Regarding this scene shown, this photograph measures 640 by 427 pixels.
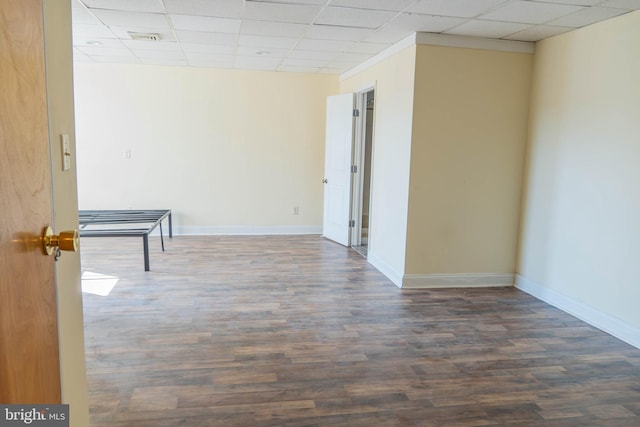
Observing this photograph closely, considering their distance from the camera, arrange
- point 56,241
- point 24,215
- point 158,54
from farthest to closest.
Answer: point 158,54 < point 56,241 < point 24,215

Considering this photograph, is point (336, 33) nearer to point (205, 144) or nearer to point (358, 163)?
point (358, 163)

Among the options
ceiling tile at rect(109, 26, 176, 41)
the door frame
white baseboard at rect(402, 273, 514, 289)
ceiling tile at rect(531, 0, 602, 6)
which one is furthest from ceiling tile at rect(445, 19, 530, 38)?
ceiling tile at rect(109, 26, 176, 41)

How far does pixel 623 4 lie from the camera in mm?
2848

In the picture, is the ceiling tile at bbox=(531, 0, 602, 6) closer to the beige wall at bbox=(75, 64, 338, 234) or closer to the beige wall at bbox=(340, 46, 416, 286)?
the beige wall at bbox=(340, 46, 416, 286)

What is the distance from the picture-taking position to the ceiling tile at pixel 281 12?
124 inches

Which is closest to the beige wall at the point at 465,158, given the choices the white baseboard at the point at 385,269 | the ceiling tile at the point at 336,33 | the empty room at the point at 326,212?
the empty room at the point at 326,212

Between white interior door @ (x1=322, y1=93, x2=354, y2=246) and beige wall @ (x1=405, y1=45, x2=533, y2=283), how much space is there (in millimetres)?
1706

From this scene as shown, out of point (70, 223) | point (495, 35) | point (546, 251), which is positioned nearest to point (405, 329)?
point (546, 251)

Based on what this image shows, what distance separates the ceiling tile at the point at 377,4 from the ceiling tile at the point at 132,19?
4.73 ft

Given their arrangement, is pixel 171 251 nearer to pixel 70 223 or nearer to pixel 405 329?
pixel 405 329

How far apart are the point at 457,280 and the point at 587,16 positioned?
232 cm

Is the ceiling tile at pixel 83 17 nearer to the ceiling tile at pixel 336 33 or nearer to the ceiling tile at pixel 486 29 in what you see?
the ceiling tile at pixel 336 33

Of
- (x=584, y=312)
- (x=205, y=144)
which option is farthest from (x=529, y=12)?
(x=205, y=144)

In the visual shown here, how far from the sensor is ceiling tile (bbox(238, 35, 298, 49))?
13.6 ft
